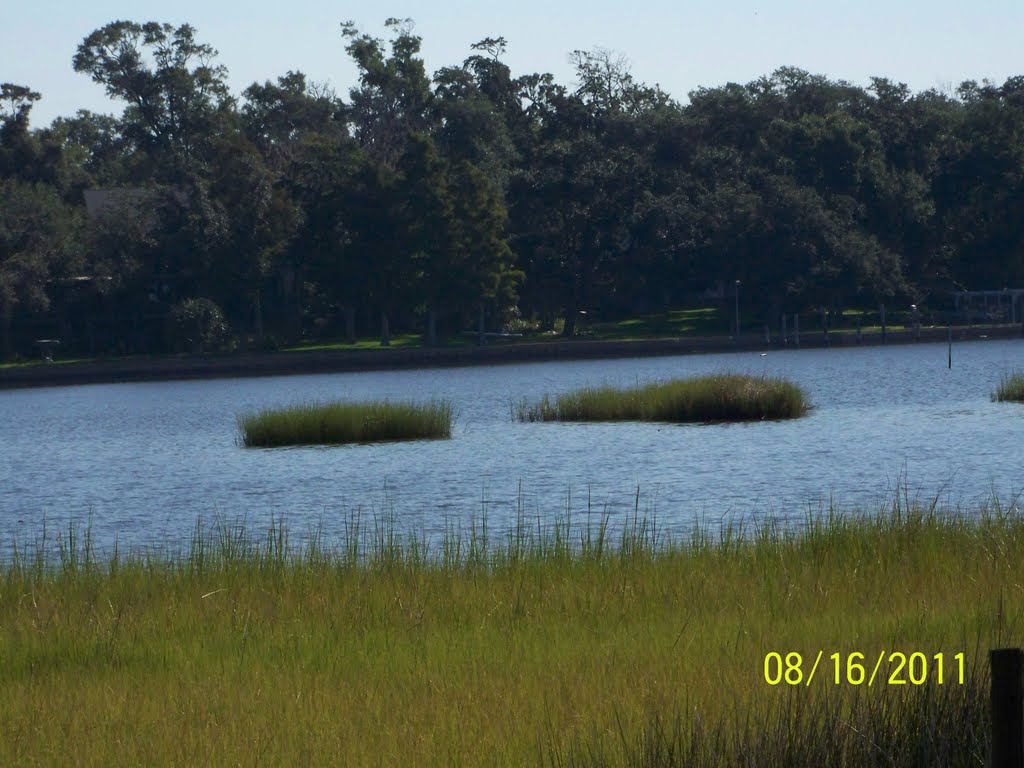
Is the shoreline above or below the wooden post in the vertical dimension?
below

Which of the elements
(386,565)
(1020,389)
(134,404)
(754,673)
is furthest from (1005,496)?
(134,404)

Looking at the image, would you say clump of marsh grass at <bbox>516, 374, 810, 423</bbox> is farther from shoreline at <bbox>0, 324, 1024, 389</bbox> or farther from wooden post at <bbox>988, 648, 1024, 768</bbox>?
shoreline at <bbox>0, 324, 1024, 389</bbox>

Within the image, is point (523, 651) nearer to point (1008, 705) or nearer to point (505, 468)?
point (1008, 705)

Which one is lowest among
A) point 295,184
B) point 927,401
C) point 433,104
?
point 927,401

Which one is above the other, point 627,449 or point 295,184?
point 295,184

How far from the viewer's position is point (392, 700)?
860cm

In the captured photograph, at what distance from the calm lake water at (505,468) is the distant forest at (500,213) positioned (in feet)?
78.1

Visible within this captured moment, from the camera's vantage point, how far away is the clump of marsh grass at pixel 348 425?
118ft

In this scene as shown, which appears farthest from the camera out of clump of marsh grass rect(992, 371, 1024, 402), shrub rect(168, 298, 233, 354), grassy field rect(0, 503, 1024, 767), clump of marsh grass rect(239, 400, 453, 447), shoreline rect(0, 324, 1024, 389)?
shrub rect(168, 298, 233, 354)

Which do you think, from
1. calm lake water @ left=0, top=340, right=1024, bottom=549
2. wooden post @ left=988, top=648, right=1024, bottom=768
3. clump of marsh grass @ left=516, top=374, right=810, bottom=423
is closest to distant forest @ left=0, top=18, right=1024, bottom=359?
calm lake water @ left=0, top=340, right=1024, bottom=549

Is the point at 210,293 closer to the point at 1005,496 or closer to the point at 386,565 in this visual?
the point at 1005,496

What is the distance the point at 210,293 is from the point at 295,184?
26.7 feet

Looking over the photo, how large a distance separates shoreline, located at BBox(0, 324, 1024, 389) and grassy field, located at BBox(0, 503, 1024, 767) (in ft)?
204

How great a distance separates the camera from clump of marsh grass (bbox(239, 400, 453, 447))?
35.9 meters
